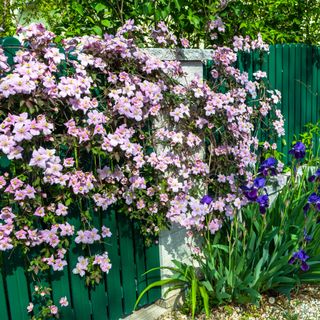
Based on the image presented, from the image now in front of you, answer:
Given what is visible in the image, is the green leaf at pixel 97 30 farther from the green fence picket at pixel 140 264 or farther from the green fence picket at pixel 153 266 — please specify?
the green fence picket at pixel 153 266

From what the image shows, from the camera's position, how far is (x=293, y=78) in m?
4.54

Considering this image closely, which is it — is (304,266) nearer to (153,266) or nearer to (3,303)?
(153,266)

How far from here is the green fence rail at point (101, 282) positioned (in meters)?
2.32

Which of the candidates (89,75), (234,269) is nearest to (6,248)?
(89,75)

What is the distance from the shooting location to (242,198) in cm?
330

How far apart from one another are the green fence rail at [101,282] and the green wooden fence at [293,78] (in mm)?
1865

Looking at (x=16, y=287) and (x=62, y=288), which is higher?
(x=16, y=287)

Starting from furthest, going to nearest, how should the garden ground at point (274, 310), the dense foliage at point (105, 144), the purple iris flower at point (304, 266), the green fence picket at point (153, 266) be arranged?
the green fence picket at point (153, 266), the garden ground at point (274, 310), the purple iris flower at point (304, 266), the dense foliage at point (105, 144)

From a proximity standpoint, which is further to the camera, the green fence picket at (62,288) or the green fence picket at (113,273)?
the green fence picket at (113,273)

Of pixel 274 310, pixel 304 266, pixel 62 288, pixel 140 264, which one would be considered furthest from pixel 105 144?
pixel 274 310

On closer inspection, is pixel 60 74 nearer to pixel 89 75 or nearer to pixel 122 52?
pixel 89 75

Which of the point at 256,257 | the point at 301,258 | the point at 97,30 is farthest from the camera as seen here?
the point at 97,30

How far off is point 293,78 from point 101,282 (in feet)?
9.91

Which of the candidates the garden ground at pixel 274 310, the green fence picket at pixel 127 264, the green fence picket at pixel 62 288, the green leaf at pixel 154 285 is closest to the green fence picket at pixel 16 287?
the green fence picket at pixel 62 288
